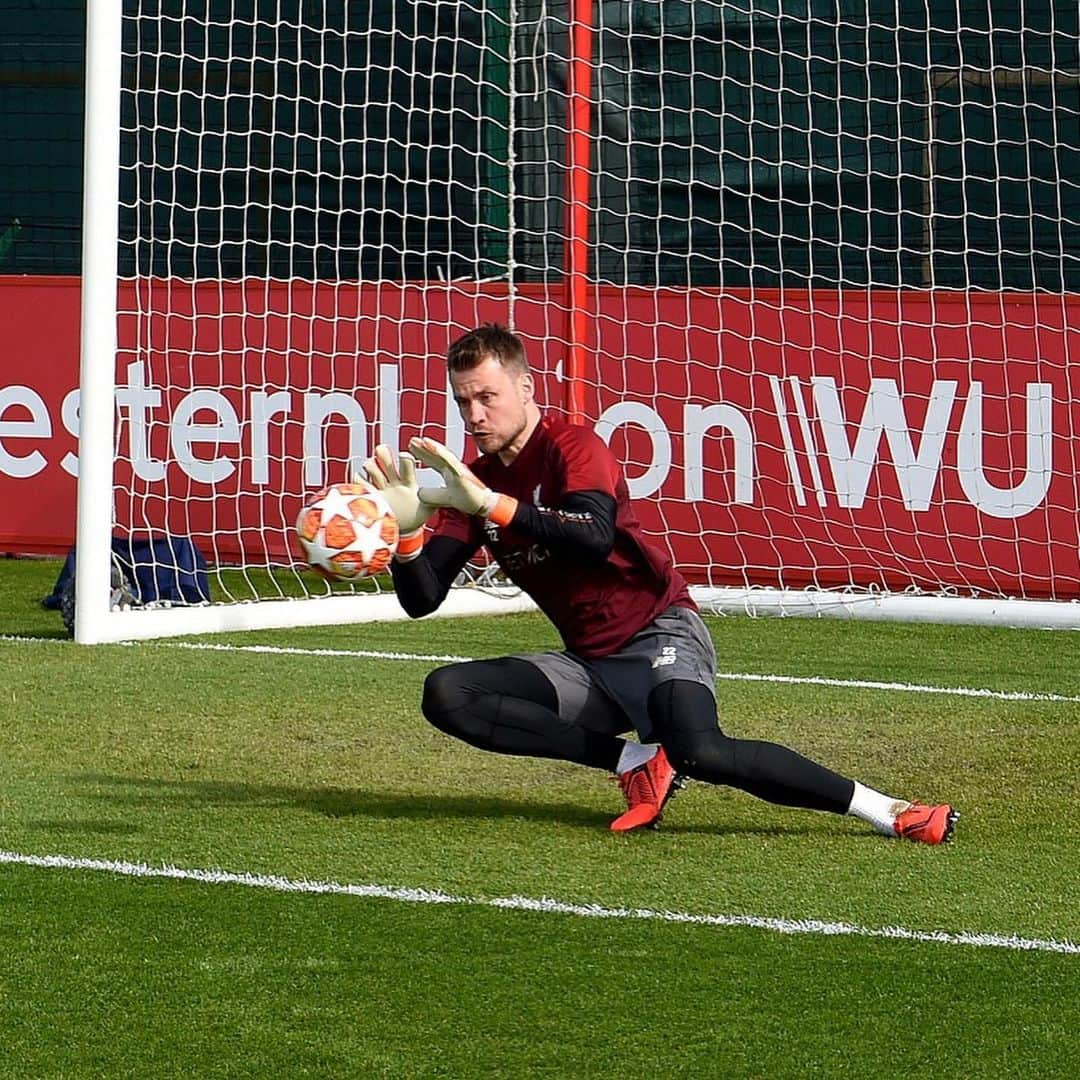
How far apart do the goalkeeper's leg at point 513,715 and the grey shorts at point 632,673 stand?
0.04 feet

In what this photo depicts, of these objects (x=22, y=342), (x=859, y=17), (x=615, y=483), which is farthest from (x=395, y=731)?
(x=859, y=17)

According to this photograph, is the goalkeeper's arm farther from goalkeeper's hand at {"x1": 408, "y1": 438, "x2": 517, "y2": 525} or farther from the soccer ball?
the soccer ball

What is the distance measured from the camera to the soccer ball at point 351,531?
205 inches

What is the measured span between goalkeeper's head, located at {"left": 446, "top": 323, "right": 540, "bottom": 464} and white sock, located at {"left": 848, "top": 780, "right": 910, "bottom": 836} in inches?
51.2

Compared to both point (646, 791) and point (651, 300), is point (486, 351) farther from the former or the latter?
point (651, 300)

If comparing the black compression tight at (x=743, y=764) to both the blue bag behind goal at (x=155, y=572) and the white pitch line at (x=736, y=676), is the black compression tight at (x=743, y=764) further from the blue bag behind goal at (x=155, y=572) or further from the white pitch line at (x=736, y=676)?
the blue bag behind goal at (x=155, y=572)

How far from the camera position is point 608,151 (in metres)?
13.6

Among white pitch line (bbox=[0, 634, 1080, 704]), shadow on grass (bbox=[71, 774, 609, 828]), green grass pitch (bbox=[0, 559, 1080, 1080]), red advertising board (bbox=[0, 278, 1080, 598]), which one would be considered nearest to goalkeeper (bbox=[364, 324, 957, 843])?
green grass pitch (bbox=[0, 559, 1080, 1080])

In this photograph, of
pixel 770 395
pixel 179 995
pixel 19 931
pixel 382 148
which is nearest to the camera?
pixel 179 995

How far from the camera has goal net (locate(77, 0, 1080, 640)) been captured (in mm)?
10836

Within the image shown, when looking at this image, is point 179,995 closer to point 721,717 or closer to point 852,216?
point 721,717

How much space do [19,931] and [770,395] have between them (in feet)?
24.2

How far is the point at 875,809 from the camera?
5.48 meters

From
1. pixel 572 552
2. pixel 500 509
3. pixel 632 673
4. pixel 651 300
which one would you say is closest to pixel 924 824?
pixel 632 673
